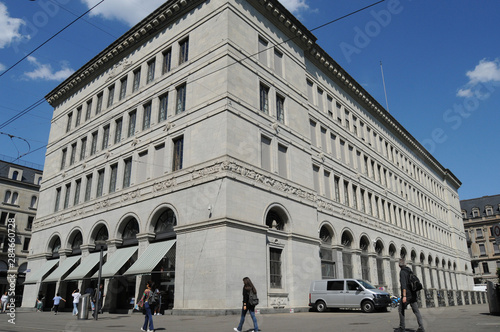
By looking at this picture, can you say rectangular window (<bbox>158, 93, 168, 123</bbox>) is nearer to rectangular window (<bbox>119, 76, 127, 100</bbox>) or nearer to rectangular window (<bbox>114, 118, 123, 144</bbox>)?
rectangular window (<bbox>114, 118, 123, 144</bbox>)

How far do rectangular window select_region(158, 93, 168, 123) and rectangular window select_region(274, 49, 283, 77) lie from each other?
793cm

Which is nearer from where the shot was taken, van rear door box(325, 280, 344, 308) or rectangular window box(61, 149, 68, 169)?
van rear door box(325, 280, 344, 308)

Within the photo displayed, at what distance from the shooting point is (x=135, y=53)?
1222 inches

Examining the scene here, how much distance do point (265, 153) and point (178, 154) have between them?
213 inches

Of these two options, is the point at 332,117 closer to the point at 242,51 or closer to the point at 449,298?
the point at 242,51

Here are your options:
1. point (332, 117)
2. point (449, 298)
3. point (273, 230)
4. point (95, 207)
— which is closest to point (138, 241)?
point (95, 207)

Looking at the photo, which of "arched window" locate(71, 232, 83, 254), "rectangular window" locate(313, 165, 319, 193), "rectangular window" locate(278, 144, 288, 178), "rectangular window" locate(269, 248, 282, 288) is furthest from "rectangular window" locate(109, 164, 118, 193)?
"rectangular window" locate(313, 165, 319, 193)

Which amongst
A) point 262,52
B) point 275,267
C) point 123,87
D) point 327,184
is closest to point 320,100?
point 327,184

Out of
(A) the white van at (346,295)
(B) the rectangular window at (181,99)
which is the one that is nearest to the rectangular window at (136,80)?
(B) the rectangular window at (181,99)

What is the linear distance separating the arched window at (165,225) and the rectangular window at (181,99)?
259 inches

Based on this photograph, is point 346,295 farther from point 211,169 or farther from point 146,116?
point 146,116

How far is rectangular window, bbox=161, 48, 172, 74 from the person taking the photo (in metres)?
27.8

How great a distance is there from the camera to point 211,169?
21.4 m

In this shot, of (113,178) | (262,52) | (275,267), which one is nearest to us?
(275,267)
